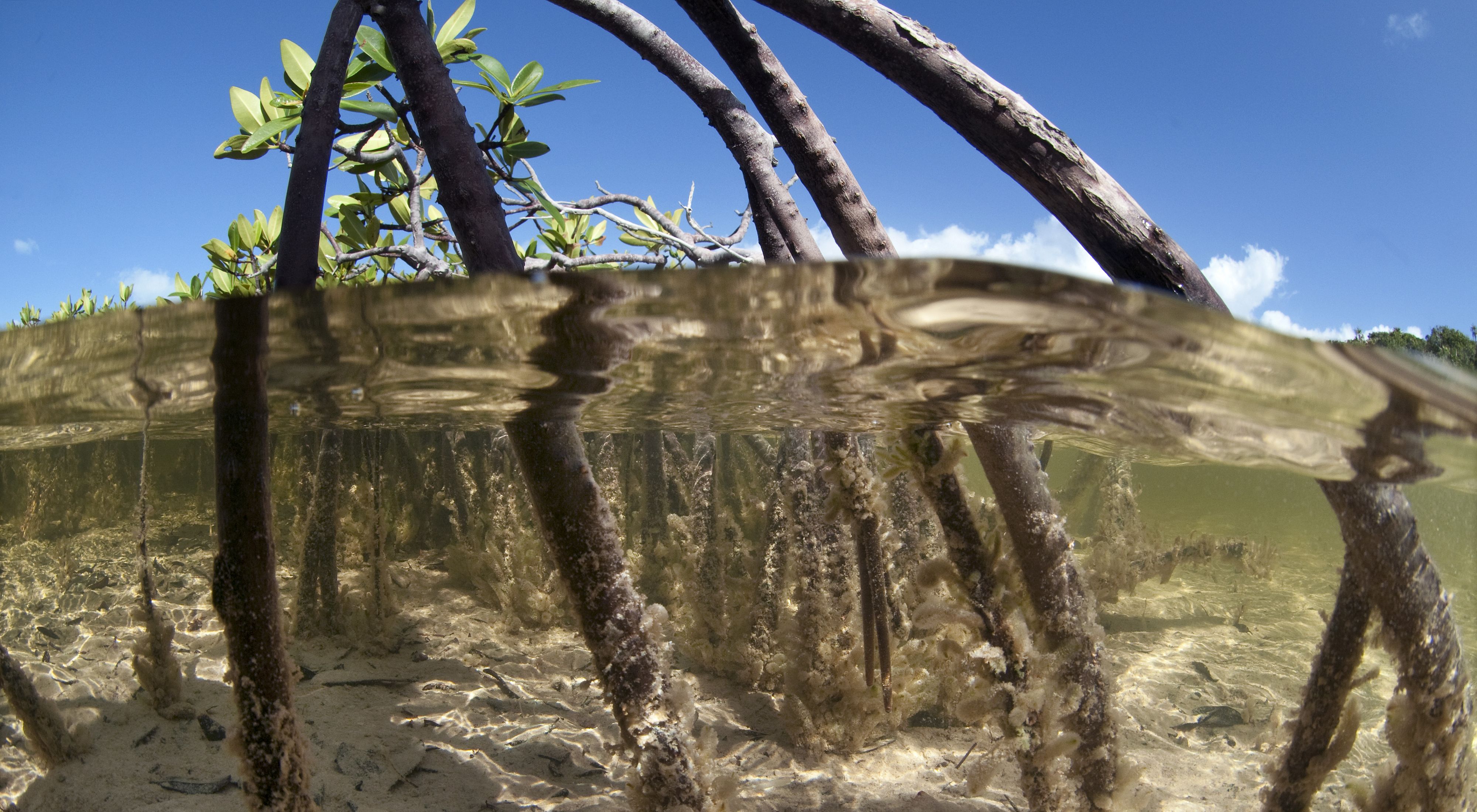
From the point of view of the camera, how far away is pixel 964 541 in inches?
136

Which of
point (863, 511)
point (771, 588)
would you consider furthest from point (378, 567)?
point (863, 511)

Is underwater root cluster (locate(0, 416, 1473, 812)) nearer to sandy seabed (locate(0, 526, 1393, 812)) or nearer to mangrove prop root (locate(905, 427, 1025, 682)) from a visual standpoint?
mangrove prop root (locate(905, 427, 1025, 682))

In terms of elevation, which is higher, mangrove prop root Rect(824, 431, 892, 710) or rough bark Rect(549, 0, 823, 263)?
rough bark Rect(549, 0, 823, 263)

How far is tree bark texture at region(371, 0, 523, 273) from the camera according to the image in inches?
123

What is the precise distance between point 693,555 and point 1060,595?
15.3 ft

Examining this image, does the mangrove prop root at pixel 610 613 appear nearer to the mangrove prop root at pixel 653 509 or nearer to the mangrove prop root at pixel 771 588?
the mangrove prop root at pixel 771 588

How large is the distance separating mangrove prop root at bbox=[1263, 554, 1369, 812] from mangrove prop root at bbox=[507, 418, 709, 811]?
3507 millimetres

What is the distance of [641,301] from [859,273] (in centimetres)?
121

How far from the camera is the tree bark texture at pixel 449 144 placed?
3.12 meters

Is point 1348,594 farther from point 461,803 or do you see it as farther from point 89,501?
point 89,501

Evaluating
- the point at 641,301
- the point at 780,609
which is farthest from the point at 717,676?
the point at 641,301

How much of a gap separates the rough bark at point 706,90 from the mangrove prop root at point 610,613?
2.30 metres

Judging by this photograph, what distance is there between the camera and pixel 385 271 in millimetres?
6832

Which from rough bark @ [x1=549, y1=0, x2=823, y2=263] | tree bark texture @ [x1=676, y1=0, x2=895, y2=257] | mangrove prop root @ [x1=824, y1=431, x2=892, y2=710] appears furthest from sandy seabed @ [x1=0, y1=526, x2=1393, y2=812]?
rough bark @ [x1=549, y1=0, x2=823, y2=263]
